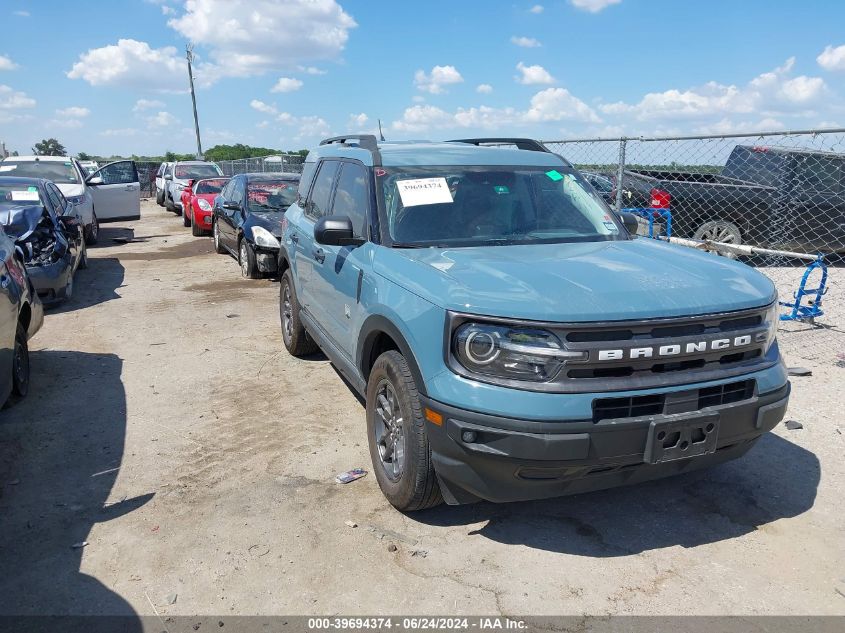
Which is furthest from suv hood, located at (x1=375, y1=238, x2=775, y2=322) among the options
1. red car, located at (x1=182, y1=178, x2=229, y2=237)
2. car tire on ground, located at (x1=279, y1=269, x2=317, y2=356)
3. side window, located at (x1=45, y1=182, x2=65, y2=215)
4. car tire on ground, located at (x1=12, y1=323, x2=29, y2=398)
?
red car, located at (x1=182, y1=178, x2=229, y2=237)

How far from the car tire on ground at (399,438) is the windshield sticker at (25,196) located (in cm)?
797

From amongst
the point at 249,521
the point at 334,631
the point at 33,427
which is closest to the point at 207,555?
the point at 249,521

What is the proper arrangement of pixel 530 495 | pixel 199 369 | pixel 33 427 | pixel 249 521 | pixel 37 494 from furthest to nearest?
1. pixel 199 369
2. pixel 33 427
3. pixel 37 494
4. pixel 249 521
5. pixel 530 495

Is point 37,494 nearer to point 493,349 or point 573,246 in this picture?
point 493,349

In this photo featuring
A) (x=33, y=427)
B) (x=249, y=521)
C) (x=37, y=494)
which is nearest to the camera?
(x=249, y=521)

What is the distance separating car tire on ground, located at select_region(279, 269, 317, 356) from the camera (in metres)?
6.10

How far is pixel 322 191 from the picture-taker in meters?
5.31

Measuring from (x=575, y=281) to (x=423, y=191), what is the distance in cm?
136

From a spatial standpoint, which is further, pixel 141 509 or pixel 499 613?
pixel 141 509

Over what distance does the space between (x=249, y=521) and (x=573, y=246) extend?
96.2 inches

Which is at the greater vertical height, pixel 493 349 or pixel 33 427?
pixel 493 349

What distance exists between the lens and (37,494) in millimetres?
3867

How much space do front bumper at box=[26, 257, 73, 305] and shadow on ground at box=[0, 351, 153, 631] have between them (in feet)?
8.03

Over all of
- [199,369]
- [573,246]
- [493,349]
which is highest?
[573,246]
